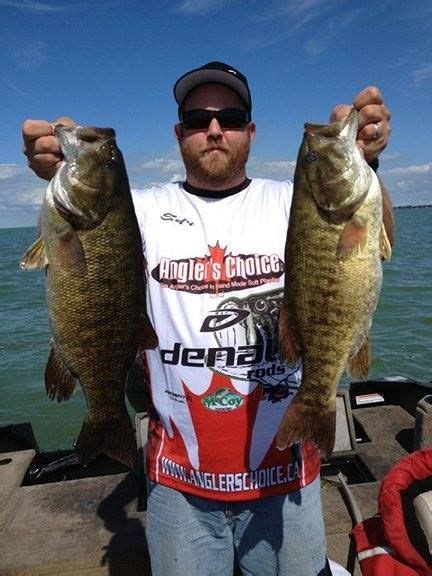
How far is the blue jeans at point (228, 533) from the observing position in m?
2.86

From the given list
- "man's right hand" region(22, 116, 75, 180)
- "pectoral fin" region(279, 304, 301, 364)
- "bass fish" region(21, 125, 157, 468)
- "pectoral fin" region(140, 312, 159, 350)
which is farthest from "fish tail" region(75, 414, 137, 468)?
"man's right hand" region(22, 116, 75, 180)

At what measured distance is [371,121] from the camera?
2584 mm

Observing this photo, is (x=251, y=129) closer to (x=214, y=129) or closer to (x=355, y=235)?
(x=214, y=129)

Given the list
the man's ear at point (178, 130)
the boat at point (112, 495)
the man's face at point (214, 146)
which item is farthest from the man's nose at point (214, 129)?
the boat at point (112, 495)

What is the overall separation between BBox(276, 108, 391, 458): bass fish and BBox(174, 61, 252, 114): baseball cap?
59 centimetres

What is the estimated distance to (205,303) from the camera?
2.83 m

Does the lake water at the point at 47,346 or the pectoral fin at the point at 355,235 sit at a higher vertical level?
the pectoral fin at the point at 355,235

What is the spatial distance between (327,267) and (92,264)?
3.93 feet

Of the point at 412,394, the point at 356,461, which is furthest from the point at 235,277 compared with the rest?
the point at 412,394

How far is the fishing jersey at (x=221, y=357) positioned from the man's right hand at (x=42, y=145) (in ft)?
2.13

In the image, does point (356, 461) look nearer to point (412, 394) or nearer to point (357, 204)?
point (412, 394)

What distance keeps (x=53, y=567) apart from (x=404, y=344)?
13382mm

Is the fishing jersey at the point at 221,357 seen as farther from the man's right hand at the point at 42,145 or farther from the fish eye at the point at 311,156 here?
the man's right hand at the point at 42,145

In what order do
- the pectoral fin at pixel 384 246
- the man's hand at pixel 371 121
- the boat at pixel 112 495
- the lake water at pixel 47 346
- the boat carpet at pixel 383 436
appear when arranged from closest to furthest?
the man's hand at pixel 371 121, the pectoral fin at pixel 384 246, the boat at pixel 112 495, the boat carpet at pixel 383 436, the lake water at pixel 47 346
